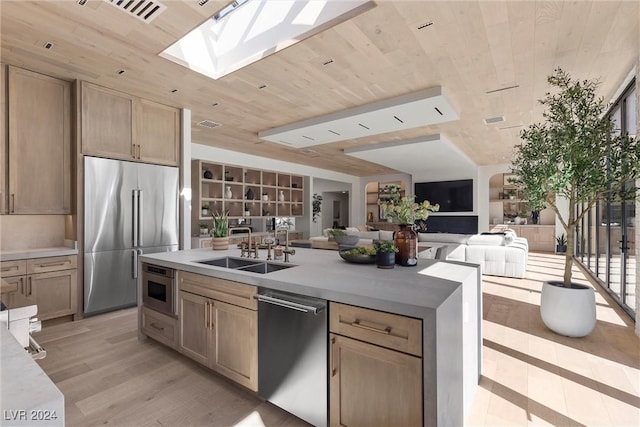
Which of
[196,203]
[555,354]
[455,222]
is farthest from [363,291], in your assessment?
[455,222]

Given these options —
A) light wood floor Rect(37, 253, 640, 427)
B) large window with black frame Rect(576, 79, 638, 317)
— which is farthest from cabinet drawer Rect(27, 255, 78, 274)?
large window with black frame Rect(576, 79, 638, 317)

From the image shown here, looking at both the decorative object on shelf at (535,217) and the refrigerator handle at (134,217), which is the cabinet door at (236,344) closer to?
the refrigerator handle at (134,217)

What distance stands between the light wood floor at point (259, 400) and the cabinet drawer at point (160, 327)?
6.0 inches

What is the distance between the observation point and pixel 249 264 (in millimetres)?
2588

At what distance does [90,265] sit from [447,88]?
15.1 ft

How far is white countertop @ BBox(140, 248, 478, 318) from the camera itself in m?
1.44

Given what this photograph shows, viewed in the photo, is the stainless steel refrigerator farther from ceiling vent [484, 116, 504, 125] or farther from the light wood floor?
ceiling vent [484, 116, 504, 125]

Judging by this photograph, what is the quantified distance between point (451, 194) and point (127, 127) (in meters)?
8.96

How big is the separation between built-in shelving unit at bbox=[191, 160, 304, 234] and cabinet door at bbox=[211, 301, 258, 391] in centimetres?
436

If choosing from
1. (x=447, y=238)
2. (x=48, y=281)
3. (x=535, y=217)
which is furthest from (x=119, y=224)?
(x=535, y=217)

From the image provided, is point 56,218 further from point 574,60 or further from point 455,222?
point 455,222

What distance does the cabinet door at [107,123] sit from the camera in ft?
11.7

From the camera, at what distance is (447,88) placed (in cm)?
369

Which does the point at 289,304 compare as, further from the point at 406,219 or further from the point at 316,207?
the point at 316,207
